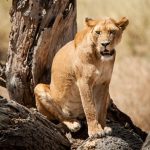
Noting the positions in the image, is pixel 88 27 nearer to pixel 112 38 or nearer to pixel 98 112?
pixel 112 38

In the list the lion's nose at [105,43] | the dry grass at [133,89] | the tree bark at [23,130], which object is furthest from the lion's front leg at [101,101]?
the dry grass at [133,89]

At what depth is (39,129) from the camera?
680 centimetres

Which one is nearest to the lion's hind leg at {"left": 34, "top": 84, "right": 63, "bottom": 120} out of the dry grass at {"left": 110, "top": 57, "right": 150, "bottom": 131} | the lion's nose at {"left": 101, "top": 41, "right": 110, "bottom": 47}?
the lion's nose at {"left": 101, "top": 41, "right": 110, "bottom": 47}

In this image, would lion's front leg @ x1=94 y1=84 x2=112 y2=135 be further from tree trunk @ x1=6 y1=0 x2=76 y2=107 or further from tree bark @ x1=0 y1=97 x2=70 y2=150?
tree trunk @ x1=6 y1=0 x2=76 y2=107

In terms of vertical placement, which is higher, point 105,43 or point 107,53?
point 105,43

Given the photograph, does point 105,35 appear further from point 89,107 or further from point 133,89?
point 133,89

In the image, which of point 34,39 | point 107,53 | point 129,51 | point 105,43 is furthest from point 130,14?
point 105,43

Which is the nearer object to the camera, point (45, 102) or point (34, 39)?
point (45, 102)

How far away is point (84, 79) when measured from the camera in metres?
7.39

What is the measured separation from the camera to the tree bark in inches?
254

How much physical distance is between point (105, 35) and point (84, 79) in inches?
22.2

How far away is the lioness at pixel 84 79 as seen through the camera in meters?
7.23

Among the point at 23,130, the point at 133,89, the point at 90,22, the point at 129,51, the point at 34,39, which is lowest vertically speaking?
the point at 133,89

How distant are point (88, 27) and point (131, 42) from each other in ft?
28.0
